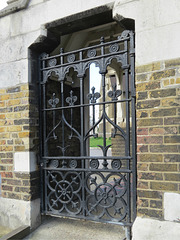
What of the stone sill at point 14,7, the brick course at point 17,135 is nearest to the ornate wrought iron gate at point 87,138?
the brick course at point 17,135

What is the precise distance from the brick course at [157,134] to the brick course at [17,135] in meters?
1.56

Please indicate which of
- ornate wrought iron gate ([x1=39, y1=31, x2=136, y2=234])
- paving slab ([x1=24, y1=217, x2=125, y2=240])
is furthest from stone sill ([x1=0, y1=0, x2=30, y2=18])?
paving slab ([x1=24, y1=217, x2=125, y2=240])

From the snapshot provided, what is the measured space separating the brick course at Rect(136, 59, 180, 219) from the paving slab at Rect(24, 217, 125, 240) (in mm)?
819

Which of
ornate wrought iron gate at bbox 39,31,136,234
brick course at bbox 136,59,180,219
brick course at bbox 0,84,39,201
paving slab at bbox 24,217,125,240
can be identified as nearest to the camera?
brick course at bbox 136,59,180,219

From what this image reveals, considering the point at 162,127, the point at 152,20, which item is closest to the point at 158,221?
the point at 162,127

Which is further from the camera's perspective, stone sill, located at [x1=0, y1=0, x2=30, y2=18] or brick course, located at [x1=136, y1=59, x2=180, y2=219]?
stone sill, located at [x1=0, y1=0, x2=30, y2=18]

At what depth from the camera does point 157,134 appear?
87.7 inches

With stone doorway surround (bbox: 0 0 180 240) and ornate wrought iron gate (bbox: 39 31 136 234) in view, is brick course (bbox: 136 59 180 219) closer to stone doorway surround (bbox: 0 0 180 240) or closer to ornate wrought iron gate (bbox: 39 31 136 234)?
stone doorway surround (bbox: 0 0 180 240)

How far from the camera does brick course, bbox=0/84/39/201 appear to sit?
306 cm

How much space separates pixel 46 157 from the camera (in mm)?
3102

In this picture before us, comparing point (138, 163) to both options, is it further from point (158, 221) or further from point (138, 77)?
point (138, 77)

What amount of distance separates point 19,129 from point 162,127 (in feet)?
6.55

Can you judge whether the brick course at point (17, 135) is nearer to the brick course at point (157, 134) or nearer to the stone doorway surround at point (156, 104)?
the stone doorway surround at point (156, 104)

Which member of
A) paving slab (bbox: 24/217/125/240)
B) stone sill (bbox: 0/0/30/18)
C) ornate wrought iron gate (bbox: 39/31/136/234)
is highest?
stone sill (bbox: 0/0/30/18)
